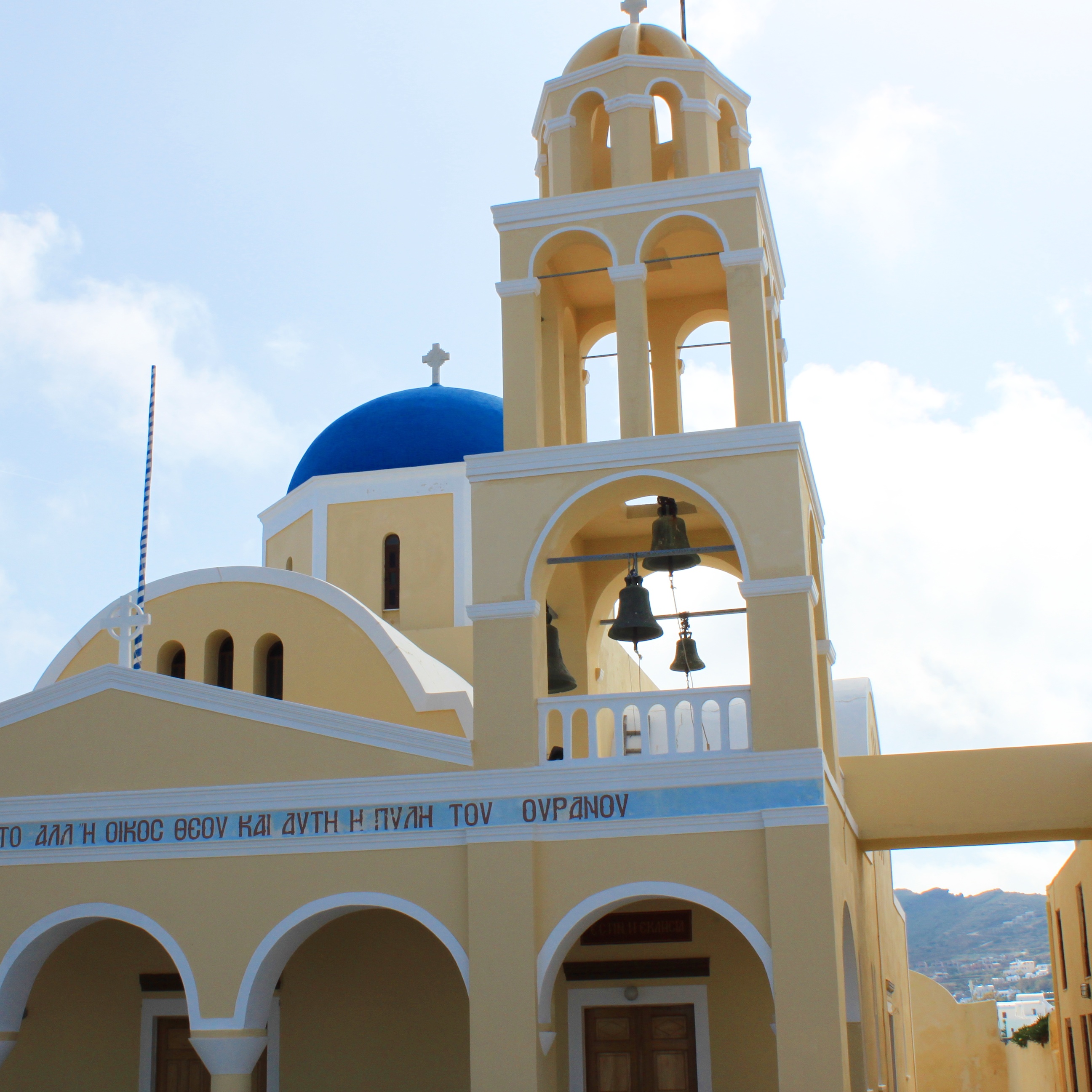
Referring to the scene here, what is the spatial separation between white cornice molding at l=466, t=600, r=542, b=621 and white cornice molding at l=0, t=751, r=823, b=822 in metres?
0.85

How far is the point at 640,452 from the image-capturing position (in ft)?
30.0

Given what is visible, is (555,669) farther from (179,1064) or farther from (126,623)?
(179,1064)

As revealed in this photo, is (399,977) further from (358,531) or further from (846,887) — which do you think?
(358,531)

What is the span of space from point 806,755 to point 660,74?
17.2 ft

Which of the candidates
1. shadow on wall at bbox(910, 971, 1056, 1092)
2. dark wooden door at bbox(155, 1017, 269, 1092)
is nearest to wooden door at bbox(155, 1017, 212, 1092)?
dark wooden door at bbox(155, 1017, 269, 1092)

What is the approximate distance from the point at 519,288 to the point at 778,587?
2.93m

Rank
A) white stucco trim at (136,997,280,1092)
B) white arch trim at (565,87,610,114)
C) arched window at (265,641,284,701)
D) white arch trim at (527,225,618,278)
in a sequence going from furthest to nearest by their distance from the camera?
1. arched window at (265,641,284,701)
2. white stucco trim at (136,997,280,1092)
3. white arch trim at (565,87,610,114)
4. white arch trim at (527,225,618,278)

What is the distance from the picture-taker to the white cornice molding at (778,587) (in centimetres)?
861

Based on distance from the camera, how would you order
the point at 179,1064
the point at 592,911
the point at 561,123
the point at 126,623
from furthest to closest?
the point at 179,1064 < the point at 561,123 < the point at 126,623 < the point at 592,911

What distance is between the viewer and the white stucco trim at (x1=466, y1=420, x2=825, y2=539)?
891 centimetres

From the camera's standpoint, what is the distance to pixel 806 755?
8305 mm

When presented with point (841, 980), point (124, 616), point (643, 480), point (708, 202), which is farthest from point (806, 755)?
point (124, 616)

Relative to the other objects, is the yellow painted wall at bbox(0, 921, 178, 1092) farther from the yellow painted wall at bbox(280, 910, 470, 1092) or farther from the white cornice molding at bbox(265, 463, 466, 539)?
the white cornice molding at bbox(265, 463, 466, 539)

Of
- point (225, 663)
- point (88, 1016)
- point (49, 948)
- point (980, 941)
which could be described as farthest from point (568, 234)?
point (980, 941)
